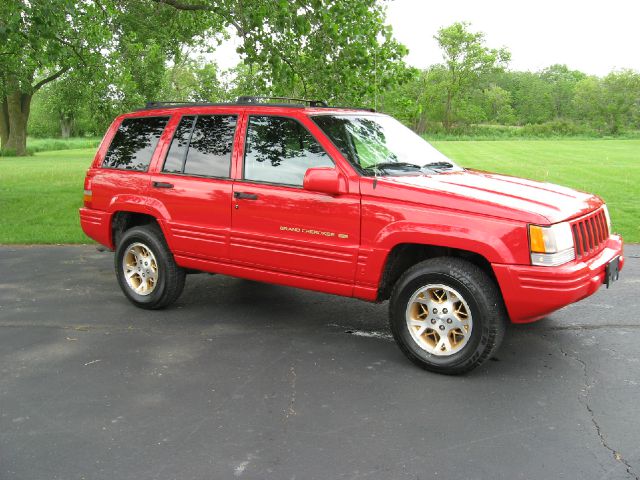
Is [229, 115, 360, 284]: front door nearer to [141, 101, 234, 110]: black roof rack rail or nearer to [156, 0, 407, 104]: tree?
[141, 101, 234, 110]: black roof rack rail

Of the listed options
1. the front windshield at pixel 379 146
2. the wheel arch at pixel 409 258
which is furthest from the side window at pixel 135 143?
the wheel arch at pixel 409 258

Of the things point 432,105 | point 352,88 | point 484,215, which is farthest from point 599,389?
point 432,105

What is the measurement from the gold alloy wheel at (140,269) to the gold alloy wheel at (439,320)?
8.73 ft

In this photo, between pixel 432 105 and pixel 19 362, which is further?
pixel 432 105

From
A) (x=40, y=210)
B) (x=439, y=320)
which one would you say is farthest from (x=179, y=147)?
(x=40, y=210)

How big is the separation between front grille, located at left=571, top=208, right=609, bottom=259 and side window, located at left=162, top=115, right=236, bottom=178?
9.27ft

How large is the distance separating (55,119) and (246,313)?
101m

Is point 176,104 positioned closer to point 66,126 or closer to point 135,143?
point 135,143

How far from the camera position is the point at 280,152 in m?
5.45

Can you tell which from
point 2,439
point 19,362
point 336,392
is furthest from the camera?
point 19,362

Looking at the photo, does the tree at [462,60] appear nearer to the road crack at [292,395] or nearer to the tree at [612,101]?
the tree at [612,101]

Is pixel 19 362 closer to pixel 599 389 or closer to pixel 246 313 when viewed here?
pixel 246 313

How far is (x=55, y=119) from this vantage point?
9762 cm

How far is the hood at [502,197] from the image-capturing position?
14.5ft
